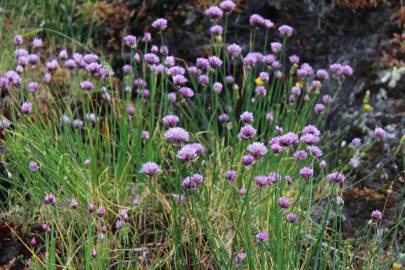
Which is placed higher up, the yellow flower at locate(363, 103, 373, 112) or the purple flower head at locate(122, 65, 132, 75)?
the purple flower head at locate(122, 65, 132, 75)

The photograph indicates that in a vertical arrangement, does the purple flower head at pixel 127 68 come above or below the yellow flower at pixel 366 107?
above

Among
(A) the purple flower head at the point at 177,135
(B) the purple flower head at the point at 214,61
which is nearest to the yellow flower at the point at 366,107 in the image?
(B) the purple flower head at the point at 214,61

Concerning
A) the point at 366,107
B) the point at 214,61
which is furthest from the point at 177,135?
the point at 366,107

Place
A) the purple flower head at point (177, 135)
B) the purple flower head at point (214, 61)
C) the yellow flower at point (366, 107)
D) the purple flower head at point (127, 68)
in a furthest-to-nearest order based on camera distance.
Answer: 1. the yellow flower at point (366, 107)
2. the purple flower head at point (127, 68)
3. the purple flower head at point (214, 61)
4. the purple flower head at point (177, 135)

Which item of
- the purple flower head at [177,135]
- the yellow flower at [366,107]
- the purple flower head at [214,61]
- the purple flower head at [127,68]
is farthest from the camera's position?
the yellow flower at [366,107]

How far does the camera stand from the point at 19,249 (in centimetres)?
300

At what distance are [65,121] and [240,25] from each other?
1898 mm

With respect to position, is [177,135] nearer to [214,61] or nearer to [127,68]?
[214,61]

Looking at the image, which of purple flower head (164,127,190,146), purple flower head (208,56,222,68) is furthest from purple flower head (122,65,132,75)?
purple flower head (164,127,190,146)

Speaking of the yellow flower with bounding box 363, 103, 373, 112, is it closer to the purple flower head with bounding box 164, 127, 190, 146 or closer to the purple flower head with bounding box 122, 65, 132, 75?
the purple flower head with bounding box 122, 65, 132, 75

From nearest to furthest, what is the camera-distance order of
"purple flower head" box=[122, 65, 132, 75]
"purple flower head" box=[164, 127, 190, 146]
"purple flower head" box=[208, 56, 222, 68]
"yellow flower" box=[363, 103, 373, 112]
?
"purple flower head" box=[164, 127, 190, 146], "purple flower head" box=[208, 56, 222, 68], "purple flower head" box=[122, 65, 132, 75], "yellow flower" box=[363, 103, 373, 112]

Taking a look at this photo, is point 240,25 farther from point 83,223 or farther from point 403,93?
point 83,223

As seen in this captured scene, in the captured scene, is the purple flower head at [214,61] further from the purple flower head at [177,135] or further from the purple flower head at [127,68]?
the purple flower head at [177,135]

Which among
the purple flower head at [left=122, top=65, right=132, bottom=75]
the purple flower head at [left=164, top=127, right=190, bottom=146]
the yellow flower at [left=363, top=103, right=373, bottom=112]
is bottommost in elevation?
the yellow flower at [left=363, top=103, right=373, bottom=112]
